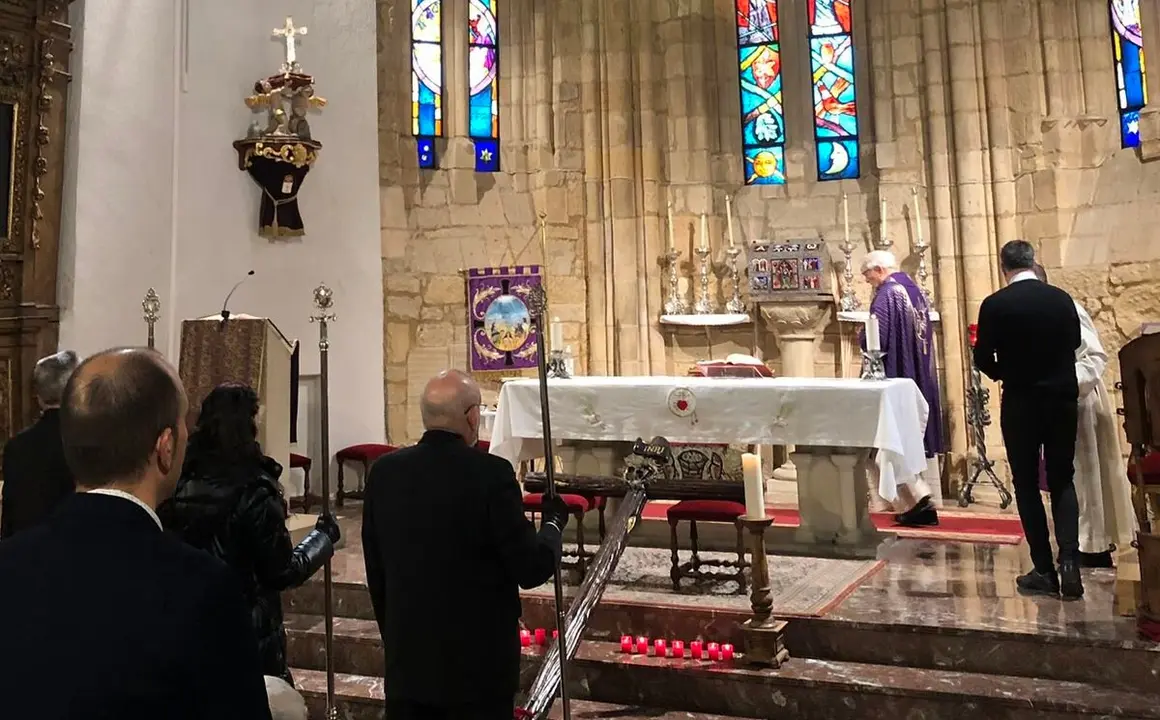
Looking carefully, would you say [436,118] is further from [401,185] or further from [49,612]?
[49,612]

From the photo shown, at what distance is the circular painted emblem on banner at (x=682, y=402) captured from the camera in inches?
220

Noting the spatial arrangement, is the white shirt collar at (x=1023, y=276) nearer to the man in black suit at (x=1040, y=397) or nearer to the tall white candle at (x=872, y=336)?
the man in black suit at (x=1040, y=397)

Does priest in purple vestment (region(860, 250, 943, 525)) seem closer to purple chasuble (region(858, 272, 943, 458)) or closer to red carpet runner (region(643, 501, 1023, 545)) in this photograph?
purple chasuble (region(858, 272, 943, 458))

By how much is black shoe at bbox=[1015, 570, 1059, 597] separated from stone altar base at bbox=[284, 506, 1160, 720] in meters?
0.10

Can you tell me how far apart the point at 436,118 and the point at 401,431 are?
3483mm

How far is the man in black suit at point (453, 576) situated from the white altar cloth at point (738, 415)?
321cm

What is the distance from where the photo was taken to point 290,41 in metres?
7.86

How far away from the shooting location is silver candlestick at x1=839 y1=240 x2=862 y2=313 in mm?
8586

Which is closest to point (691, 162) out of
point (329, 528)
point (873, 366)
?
point (873, 366)

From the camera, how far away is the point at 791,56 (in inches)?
377

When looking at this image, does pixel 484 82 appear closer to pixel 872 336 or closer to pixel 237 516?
pixel 872 336

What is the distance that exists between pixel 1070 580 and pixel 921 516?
7.08 feet

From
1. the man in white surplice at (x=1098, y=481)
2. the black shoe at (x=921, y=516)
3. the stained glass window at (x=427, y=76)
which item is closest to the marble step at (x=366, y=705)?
the man in white surplice at (x=1098, y=481)

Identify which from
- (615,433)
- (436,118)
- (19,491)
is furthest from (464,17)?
(19,491)
